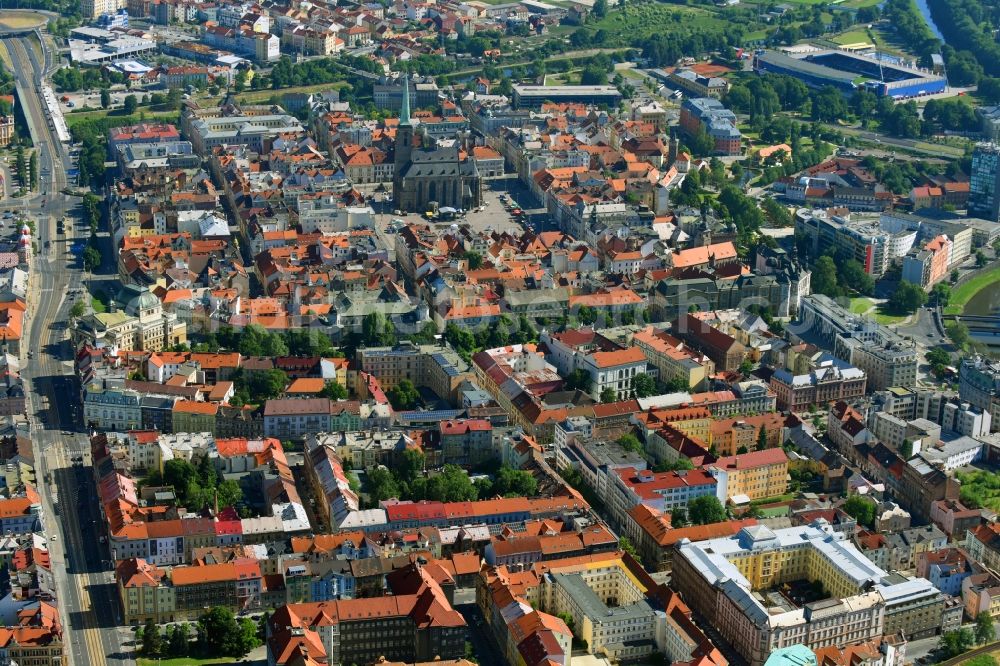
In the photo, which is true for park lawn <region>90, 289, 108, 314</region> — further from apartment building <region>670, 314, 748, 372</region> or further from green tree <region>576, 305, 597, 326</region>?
apartment building <region>670, 314, 748, 372</region>

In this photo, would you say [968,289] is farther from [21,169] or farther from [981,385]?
[21,169]

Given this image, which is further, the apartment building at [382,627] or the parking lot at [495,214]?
the parking lot at [495,214]

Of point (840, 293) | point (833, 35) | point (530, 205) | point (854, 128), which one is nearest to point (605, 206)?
point (530, 205)

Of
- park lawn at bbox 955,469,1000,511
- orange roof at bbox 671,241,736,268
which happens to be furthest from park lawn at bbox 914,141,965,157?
park lawn at bbox 955,469,1000,511

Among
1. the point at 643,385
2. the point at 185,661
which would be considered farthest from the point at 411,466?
the point at 185,661

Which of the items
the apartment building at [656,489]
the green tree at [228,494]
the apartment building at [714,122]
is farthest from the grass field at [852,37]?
the green tree at [228,494]

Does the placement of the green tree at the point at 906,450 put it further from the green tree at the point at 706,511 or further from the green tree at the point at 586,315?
the green tree at the point at 586,315

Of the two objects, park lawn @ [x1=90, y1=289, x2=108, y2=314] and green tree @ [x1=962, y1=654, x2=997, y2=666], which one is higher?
park lawn @ [x1=90, y1=289, x2=108, y2=314]

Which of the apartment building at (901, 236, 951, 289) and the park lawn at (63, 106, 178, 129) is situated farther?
the park lawn at (63, 106, 178, 129)
